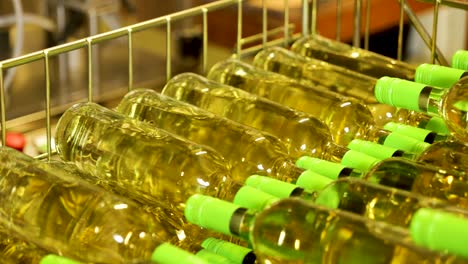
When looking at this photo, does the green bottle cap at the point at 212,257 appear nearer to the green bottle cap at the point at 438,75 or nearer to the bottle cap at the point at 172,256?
the bottle cap at the point at 172,256

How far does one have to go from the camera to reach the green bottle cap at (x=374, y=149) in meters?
0.84

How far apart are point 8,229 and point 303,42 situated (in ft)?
1.66

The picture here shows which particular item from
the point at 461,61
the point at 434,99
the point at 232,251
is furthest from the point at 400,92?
the point at 232,251

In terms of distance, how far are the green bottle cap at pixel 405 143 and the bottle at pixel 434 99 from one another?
0.03 meters

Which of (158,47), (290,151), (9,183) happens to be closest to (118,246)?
(9,183)

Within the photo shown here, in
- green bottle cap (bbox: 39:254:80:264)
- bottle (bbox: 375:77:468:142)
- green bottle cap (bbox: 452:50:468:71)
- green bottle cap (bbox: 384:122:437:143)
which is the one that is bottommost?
green bottle cap (bbox: 39:254:80:264)

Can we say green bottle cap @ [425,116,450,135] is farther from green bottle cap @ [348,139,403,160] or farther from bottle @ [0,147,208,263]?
bottle @ [0,147,208,263]

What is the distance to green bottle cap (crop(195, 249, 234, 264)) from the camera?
2.34 feet

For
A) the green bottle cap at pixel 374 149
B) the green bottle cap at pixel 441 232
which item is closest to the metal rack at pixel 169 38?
the green bottle cap at pixel 374 149

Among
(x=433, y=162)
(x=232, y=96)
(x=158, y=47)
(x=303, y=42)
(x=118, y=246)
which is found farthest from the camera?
(x=158, y=47)

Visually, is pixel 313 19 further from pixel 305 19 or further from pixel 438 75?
pixel 438 75

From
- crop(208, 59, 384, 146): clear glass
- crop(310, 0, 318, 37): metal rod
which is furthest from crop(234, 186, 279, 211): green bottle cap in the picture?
crop(310, 0, 318, 37): metal rod

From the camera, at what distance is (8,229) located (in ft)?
2.52

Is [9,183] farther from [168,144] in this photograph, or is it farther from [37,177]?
[168,144]
